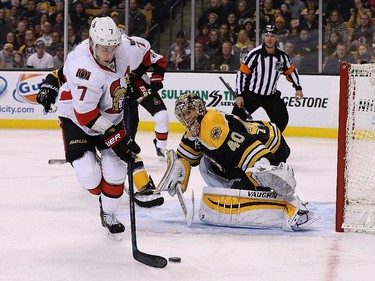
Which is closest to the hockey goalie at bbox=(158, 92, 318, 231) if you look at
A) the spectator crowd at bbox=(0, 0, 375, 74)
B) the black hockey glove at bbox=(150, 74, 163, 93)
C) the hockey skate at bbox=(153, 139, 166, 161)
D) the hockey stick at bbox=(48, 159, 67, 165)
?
the black hockey glove at bbox=(150, 74, 163, 93)

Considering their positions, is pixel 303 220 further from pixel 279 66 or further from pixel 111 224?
pixel 279 66

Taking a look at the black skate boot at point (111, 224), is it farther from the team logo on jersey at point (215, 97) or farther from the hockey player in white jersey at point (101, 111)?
the team logo on jersey at point (215, 97)

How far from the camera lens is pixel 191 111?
4309mm

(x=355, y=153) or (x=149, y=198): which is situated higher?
(x=355, y=153)

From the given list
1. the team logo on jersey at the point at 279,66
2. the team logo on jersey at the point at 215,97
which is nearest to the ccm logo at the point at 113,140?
Result: the team logo on jersey at the point at 279,66

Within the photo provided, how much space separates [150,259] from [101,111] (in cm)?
79

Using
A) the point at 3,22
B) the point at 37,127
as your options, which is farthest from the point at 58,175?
the point at 3,22

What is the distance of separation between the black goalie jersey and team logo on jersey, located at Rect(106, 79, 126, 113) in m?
0.46

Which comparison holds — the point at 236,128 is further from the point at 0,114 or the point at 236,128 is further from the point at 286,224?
the point at 0,114

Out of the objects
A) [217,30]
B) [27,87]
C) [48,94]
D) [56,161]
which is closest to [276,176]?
[48,94]

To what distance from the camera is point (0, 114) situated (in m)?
9.54

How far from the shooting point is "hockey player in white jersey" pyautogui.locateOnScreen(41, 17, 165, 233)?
153 inches

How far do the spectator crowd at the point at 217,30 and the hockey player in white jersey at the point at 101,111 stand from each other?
15.7ft

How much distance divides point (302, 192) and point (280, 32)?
12.9ft
